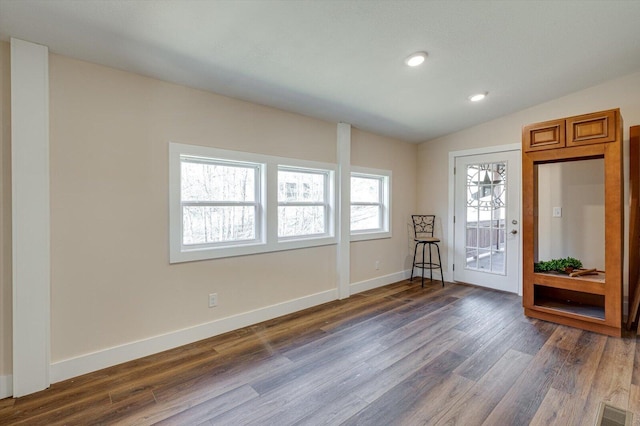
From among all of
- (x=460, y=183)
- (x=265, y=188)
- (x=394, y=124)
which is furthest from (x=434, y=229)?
(x=265, y=188)

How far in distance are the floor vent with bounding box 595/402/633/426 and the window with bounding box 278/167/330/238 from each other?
2.82m

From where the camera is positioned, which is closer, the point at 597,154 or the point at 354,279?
the point at 597,154

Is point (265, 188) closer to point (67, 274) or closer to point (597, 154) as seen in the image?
point (67, 274)

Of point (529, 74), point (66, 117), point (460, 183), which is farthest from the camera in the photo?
point (460, 183)

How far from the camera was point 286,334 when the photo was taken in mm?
2889

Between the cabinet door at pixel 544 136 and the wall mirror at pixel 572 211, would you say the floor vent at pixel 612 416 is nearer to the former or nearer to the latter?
the wall mirror at pixel 572 211

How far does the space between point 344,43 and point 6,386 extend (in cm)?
334

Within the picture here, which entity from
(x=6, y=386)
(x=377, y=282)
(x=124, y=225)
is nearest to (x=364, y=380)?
(x=124, y=225)

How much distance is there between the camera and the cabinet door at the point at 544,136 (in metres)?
3.06

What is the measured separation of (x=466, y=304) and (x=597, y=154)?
2096mm

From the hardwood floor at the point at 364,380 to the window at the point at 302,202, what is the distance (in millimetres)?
1094

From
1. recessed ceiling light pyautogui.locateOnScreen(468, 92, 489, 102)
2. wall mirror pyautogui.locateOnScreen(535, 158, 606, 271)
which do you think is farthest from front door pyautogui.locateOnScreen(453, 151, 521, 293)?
recessed ceiling light pyautogui.locateOnScreen(468, 92, 489, 102)

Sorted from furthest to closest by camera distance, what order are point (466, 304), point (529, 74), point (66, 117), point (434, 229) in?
1. point (434, 229)
2. point (466, 304)
3. point (529, 74)
4. point (66, 117)

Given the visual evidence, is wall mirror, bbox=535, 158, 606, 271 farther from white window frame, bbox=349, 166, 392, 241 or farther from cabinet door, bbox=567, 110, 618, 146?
white window frame, bbox=349, 166, 392, 241
